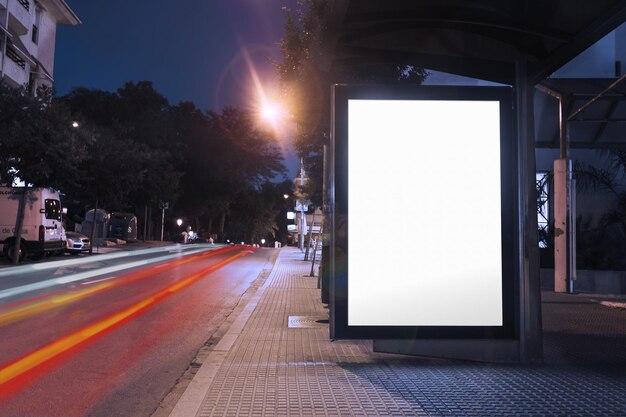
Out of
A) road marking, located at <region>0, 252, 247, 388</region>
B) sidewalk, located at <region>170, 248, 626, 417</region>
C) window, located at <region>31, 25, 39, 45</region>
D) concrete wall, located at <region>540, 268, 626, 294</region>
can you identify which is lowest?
road marking, located at <region>0, 252, 247, 388</region>

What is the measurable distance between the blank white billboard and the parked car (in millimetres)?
24149

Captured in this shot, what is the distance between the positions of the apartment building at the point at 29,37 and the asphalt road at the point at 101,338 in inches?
940

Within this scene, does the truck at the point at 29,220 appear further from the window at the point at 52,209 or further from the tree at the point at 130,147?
the tree at the point at 130,147

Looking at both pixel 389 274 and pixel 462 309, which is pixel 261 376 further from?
pixel 462 309

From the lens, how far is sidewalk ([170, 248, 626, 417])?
4.82 metres

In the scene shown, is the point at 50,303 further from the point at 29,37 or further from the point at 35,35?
the point at 35,35

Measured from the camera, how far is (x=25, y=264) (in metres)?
21.7

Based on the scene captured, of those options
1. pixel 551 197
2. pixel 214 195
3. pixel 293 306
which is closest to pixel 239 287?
pixel 293 306

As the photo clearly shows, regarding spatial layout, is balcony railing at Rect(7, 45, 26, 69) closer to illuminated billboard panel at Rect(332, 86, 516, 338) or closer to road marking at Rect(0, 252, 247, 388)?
road marking at Rect(0, 252, 247, 388)

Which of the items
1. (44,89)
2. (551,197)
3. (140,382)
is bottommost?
(140,382)

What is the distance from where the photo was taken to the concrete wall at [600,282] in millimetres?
13797

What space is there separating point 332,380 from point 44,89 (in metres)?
21.5

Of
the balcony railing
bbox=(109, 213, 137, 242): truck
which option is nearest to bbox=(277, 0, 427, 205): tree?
the balcony railing

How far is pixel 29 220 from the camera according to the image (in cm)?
2284
